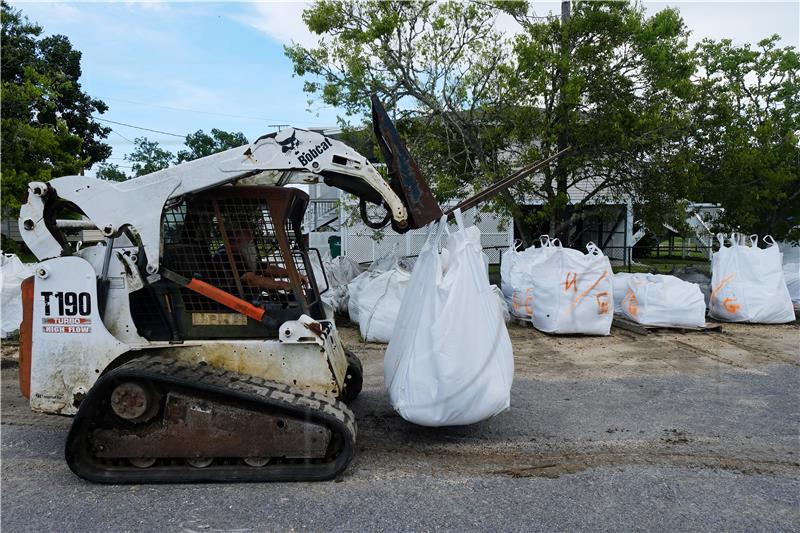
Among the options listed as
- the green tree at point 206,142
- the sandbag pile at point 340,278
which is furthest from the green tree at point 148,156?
the sandbag pile at point 340,278

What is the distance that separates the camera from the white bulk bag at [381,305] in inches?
293

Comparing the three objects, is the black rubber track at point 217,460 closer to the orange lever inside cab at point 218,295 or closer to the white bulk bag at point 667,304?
the orange lever inside cab at point 218,295

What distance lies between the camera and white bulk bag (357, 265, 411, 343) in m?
7.45

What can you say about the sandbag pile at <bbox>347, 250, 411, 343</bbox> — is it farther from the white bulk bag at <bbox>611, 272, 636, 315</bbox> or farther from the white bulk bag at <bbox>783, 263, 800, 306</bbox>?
the white bulk bag at <bbox>783, 263, 800, 306</bbox>

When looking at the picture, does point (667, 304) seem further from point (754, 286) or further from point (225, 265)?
point (225, 265)

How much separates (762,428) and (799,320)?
230 inches

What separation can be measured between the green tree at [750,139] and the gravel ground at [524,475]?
6344 mm

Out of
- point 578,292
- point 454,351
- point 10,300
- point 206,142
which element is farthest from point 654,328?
point 206,142

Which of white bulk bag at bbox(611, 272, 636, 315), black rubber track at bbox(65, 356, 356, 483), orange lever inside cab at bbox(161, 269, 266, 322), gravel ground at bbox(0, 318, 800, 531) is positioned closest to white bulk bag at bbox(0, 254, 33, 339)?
gravel ground at bbox(0, 318, 800, 531)

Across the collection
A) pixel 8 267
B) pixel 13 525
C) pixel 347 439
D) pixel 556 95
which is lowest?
pixel 13 525

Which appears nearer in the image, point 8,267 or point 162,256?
point 162,256

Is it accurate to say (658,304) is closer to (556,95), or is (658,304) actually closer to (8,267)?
(556,95)

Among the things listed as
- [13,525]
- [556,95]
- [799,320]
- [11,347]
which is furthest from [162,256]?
[799,320]

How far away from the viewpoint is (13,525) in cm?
288
